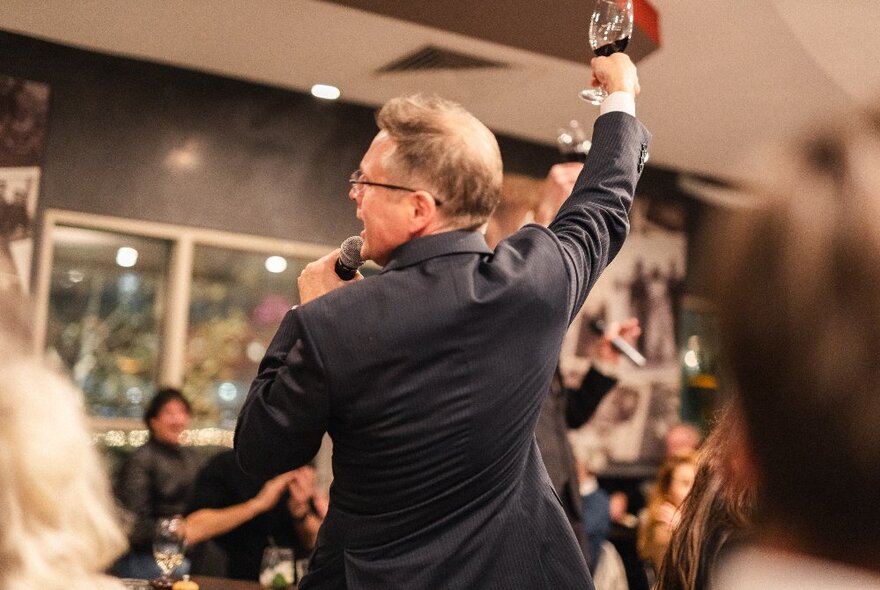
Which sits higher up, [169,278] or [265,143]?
[265,143]

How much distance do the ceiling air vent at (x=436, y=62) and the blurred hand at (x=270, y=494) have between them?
2.11 meters

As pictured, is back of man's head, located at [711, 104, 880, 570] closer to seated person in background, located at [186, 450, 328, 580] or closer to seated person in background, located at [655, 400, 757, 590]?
seated person in background, located at [655, 400, 757, 590]

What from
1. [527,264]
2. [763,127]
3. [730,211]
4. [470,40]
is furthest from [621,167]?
[763,127]

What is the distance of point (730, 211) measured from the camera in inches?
24.4

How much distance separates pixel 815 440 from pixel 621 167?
100 cm

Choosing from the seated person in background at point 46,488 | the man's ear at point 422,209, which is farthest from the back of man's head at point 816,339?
the man's ear at point 422,209

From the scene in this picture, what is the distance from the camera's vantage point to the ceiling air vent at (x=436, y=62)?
15.5 feet

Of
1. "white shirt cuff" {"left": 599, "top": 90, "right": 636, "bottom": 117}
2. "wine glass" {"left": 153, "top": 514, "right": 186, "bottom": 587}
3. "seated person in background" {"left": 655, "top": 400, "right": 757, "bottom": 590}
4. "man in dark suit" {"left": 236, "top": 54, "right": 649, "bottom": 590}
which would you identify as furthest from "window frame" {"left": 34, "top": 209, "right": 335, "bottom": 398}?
"seated person in background" {"left": 655, "top": 400, "right": 757, "bottom": 590}

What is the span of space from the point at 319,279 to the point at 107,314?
12.0 feet

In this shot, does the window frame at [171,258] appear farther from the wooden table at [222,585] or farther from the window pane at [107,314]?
the wooden table at [222,585]

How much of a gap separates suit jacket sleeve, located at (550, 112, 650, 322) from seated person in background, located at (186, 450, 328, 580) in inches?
110

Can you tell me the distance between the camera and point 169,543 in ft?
8.98

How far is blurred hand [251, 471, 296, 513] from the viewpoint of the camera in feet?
13.3

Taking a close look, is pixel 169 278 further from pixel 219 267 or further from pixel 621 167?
pixel 621 167
